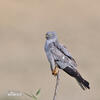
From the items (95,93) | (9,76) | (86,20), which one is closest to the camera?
(95,93)

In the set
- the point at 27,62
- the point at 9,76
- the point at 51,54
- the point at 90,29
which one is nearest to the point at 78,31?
the point at 90,29

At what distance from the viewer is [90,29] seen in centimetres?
1525

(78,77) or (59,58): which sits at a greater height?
(59,58)

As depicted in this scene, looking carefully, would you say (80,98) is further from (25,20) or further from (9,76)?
(25,20)

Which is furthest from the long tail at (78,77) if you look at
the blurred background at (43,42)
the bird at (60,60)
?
the blurred background at (43,42)

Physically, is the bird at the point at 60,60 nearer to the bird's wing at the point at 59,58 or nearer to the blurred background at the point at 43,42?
the bird's wing at the point at 59,58

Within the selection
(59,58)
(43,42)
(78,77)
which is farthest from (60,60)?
(43,42)

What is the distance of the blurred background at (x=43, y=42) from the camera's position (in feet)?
34.5

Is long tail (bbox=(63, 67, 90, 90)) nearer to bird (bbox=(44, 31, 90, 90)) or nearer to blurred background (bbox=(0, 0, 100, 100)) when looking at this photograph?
bird (bbox=(44, 31, 90, 90))

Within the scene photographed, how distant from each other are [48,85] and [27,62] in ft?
4.36

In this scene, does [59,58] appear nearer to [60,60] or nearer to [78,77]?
[60,60]

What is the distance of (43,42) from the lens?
540 inches

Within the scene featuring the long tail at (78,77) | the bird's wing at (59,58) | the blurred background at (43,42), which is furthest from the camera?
the blurred background at (43,42)

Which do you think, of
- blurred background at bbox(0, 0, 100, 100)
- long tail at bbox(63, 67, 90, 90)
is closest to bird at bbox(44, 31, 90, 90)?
long tail at bbox(63, 67, 90, 90)
